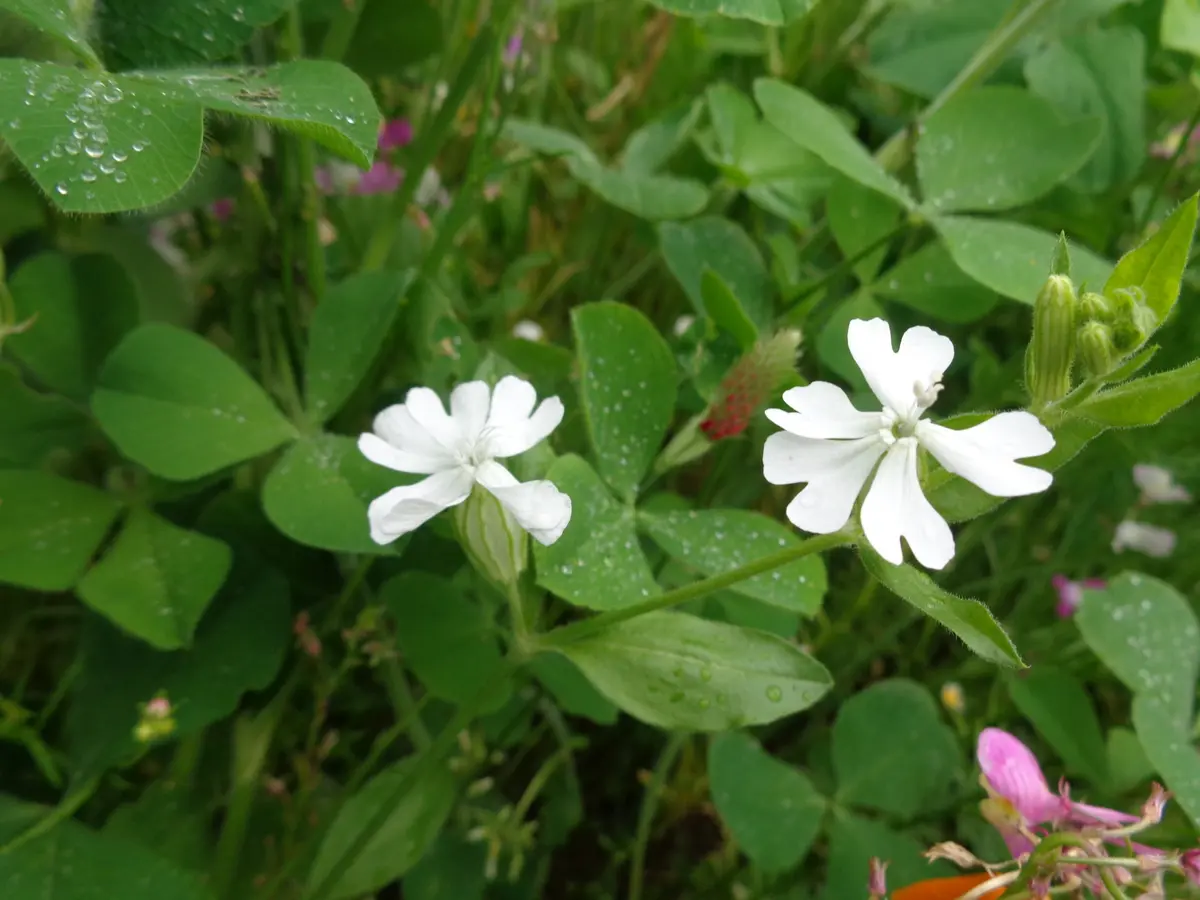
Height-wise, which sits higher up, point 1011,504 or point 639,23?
point 639,23

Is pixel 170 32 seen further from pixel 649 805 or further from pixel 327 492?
pixel 649 805

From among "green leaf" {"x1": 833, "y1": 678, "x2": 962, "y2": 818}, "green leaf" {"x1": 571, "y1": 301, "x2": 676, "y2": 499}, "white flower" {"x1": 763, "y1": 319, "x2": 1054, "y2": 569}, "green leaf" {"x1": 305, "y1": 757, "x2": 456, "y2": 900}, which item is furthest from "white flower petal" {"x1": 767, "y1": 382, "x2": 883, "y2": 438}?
"green leaf" {"x1": 833, "y1": 678, "x2": 962, "y2": 818}

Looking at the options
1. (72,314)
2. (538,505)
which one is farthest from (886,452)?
(72,314)

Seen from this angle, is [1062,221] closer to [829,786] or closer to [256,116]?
[829,786]

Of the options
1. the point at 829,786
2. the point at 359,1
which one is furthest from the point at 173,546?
the point at 829,786

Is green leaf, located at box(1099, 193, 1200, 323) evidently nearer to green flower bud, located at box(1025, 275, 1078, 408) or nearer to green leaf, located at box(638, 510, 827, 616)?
green flower bud, located at box(1025, 275, 1078, 408)

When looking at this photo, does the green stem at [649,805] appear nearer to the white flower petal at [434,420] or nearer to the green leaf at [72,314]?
the white flower petal at [434,420]

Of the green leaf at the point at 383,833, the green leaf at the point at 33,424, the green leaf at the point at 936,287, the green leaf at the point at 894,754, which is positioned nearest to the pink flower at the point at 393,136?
the green leaf at the point at 33,424
